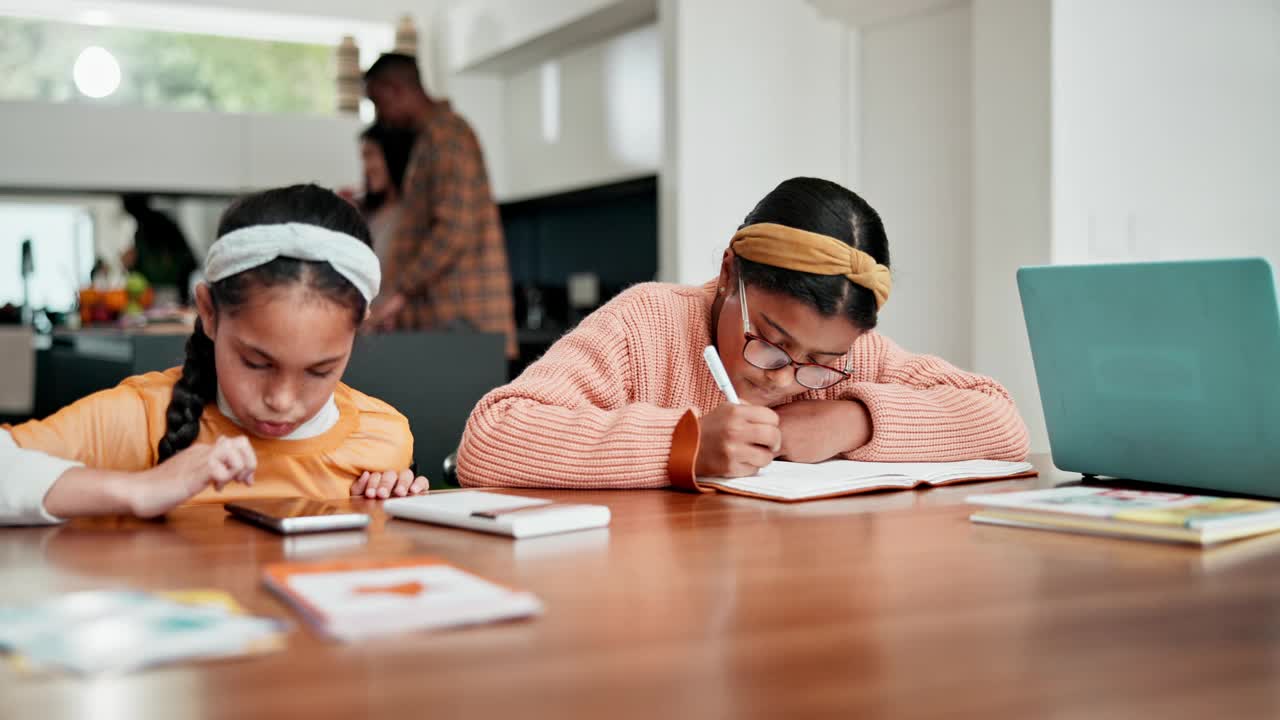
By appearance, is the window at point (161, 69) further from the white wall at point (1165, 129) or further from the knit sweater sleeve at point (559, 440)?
the knit sweater sleeve at point (559, 440)

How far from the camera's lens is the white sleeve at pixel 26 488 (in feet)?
3.37

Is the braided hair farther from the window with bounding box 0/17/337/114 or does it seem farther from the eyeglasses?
the window with bounding box 0/17/337/114

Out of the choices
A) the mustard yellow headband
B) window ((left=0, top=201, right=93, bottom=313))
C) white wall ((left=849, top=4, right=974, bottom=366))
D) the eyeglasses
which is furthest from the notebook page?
window ((left=0, top=201, right=93, bottom=313))

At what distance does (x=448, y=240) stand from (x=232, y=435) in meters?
2.44

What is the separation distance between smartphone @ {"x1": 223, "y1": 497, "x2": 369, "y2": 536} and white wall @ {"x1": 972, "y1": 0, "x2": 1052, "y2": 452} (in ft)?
7.55

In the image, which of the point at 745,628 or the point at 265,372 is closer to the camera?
the point at 745,628

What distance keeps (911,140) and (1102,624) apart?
10.5ft

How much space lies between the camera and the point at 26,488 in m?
1.03

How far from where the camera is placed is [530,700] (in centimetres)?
54

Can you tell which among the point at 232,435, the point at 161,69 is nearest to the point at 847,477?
the point at 232,435

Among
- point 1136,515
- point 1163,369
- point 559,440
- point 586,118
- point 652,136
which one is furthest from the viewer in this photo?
point 586,118

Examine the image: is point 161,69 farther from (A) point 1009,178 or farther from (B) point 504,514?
(B) point 504,514

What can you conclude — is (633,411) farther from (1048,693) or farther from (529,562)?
(1048,693)

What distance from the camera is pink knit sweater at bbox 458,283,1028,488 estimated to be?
134 cm
